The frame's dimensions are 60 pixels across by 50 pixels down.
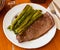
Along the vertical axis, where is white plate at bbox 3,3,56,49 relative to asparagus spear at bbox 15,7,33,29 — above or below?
below

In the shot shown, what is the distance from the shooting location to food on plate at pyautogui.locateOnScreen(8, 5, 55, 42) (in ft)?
2.95

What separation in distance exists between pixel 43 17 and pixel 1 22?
0.82 feet

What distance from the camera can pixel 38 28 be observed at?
93cm

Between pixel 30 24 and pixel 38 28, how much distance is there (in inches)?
2.1

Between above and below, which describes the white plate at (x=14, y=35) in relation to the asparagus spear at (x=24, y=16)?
below

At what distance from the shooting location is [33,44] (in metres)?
0.88

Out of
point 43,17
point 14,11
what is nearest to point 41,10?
point 43,17

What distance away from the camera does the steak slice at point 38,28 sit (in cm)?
89

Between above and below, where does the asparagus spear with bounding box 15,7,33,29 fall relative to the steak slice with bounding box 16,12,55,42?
above

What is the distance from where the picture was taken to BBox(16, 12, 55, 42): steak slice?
34.9 inches

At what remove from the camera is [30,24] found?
95 cm

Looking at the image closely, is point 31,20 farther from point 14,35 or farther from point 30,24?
point 14,35

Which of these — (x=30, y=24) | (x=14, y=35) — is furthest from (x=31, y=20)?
(x=14, y=35)

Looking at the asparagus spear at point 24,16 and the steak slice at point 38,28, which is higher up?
the asparagus spear at point 24,16
